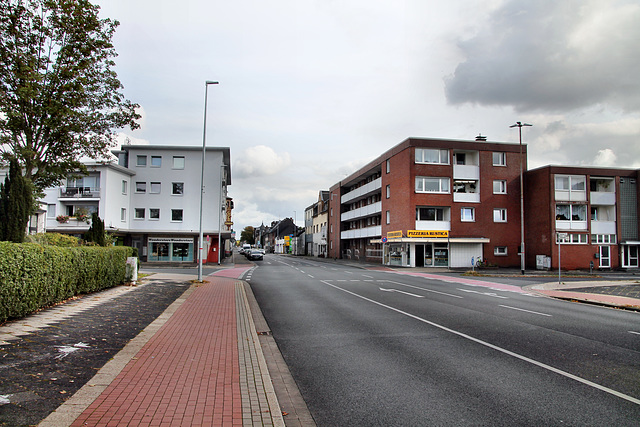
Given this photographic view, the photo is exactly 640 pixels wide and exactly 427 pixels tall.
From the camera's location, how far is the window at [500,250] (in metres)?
41.0

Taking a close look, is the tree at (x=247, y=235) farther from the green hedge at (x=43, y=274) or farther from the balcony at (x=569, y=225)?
the green hedge at (x=43, y=274)

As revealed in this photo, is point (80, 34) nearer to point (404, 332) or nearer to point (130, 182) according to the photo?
point (404, 332)

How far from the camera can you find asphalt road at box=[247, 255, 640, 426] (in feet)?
15.4

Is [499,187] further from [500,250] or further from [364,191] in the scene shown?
[364,191]

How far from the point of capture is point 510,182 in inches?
1652

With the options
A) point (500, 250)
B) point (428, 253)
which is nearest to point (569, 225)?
point (500, 250)

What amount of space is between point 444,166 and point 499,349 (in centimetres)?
3460

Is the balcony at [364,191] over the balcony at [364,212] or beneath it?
over

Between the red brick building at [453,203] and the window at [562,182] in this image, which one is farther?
the red brick building at [453,203]

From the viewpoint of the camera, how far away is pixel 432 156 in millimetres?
40500

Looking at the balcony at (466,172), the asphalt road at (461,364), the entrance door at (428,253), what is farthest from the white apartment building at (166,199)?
the asphalt road at (461,364)

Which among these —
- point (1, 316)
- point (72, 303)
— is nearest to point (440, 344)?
point (1, 316)

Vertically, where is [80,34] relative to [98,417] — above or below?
above

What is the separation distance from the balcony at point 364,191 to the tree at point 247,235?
124 metres
